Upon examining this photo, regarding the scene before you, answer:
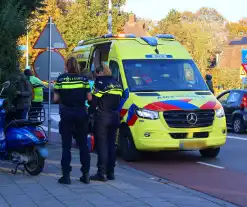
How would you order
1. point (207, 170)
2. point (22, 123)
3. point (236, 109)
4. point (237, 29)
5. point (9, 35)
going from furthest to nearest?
point (237, 29) → point (236, 109) → point (207, 170) → point (9, 35) → point (22, 123)

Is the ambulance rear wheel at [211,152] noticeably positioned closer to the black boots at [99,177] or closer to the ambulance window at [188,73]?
the ambulance window at [188,73]

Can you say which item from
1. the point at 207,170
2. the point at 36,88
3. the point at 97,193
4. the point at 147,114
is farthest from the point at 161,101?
the point at 36,88

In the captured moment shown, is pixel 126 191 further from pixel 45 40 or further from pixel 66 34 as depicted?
pixel 66 34

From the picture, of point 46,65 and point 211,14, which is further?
point 211,14

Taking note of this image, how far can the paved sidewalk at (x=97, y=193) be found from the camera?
698 centimetres

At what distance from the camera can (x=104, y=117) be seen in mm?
8461

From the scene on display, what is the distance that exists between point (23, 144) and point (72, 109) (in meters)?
1.27

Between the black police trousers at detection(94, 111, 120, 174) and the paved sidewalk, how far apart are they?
0.33 m

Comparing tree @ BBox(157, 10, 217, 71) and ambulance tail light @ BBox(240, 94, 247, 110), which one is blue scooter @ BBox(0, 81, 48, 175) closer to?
ambulance tail light @ BBox(240, 94, 247, 110)

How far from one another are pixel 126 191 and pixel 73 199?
3.12 feet

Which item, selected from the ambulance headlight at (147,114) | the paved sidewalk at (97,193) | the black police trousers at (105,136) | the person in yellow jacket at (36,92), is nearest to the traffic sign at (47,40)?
the person in yellow jacket at (36,92)

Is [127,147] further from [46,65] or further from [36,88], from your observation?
[36,88]

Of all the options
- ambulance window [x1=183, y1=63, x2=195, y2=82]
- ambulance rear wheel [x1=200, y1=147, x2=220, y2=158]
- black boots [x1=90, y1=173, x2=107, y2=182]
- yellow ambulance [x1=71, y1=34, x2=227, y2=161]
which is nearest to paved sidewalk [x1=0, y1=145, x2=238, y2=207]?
black boots [x1=90, y1=173, x2=107, y2=182]

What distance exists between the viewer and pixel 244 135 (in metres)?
17.8
